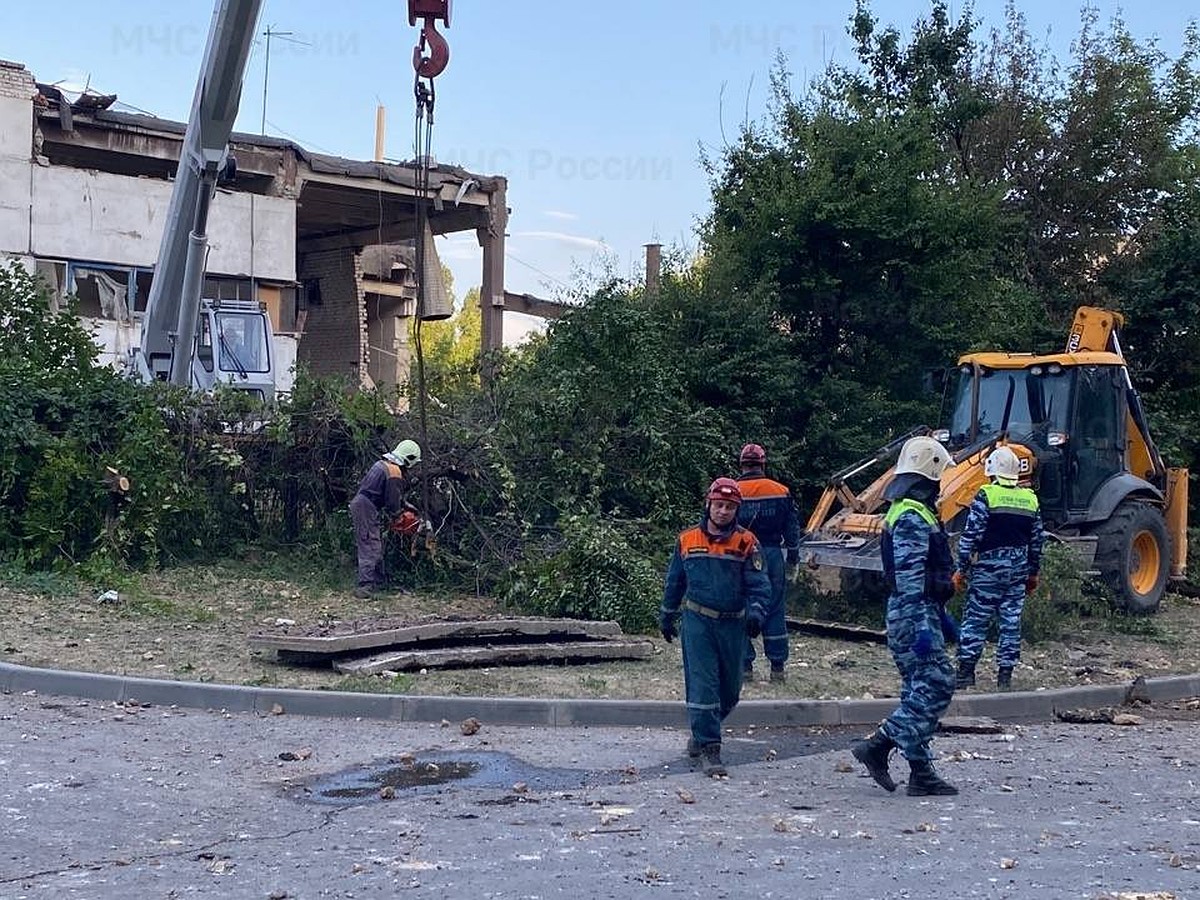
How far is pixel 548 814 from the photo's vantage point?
6891mm

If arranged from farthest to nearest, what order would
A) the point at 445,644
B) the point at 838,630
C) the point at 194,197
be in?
1. the point at 194,197
2. the point at 838,630
3. the point at 445,644

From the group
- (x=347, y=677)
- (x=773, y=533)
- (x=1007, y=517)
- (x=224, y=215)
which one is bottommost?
(x=347, y=677)

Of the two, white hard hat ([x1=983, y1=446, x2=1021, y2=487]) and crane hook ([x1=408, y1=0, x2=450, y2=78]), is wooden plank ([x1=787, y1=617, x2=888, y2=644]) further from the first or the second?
crane hook ([x1=408, y1=0, x2=450, y2=78])

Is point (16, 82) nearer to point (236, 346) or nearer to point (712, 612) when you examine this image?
point (236, 346)

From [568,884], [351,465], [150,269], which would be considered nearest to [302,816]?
[568,884]

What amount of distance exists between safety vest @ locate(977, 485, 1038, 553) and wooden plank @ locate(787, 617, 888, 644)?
2.25m

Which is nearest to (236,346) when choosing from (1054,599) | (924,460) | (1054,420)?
(1054,420)

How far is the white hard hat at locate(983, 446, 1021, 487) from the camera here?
1066cm

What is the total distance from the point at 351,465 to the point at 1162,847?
36.2ft

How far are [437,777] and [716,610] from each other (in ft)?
5.69

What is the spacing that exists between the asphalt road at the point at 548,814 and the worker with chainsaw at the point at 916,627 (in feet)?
0.67

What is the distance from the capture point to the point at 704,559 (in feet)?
26.3

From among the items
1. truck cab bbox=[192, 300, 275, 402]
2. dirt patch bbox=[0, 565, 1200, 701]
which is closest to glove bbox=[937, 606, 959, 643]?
dirt patch bbox=[0, 565, 1200, 701]

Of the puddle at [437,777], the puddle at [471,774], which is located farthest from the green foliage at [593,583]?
the puddle at [437,777]
